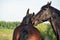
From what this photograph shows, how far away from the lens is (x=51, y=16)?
8602 mm

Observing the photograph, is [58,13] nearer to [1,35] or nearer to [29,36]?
[29,36]

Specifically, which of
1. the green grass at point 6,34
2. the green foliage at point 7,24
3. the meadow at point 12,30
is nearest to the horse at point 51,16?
the meadow at point 12,30

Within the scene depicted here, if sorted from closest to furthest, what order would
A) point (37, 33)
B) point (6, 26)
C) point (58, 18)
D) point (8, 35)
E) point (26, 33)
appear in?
point (26, 33)
point (37, 33)
point (58, 18)
point (8, 35)
point (6, 26)

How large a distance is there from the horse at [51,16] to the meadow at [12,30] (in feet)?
16.2

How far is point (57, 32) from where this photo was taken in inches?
328

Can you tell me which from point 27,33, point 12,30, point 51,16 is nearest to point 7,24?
point 12,30

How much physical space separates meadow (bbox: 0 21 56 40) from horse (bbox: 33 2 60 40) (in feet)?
16.2

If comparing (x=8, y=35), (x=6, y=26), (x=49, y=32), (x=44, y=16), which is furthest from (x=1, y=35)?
(x=44, y=16)

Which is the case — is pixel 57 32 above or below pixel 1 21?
above

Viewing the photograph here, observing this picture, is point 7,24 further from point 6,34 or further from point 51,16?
point 51,16

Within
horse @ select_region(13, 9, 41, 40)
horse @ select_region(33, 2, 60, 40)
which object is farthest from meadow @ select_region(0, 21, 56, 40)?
horse @ select_region(13, 9, 41, 40)

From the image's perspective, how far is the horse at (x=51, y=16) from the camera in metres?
8.40

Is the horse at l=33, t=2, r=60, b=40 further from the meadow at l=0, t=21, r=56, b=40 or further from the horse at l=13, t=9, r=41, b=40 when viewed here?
the meadow at l=0, t=21, r=56, b=40

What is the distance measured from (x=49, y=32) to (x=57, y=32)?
8.25 m
